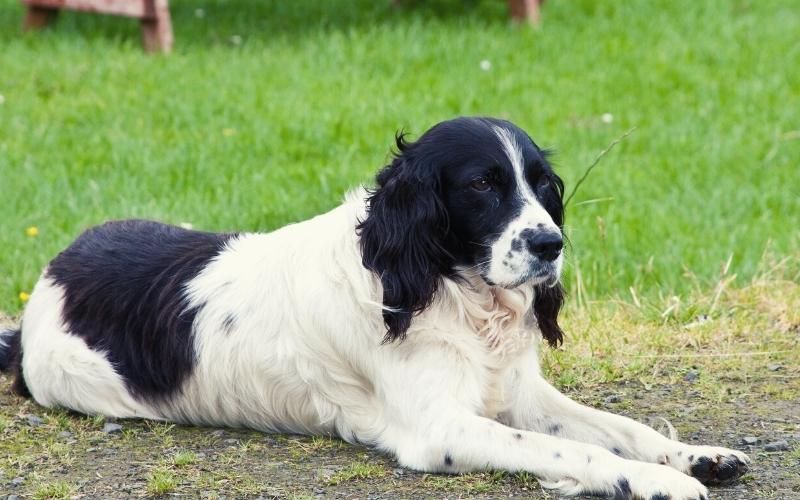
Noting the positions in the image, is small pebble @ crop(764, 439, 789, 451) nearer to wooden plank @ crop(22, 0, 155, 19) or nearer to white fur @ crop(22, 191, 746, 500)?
white fur @ crop(22, 191, 746, 500)

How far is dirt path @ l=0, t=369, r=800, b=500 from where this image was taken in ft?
13.0

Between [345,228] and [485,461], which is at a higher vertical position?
[345,228]

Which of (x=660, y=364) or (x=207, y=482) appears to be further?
(x=660, y=364)

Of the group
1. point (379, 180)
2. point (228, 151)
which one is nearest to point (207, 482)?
point (379, 180)

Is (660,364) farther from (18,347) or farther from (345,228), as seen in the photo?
(18,347)

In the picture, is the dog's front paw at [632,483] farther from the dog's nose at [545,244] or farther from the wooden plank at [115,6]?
the wooden plank at [115,6]

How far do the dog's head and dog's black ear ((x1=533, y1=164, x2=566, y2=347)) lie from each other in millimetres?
91

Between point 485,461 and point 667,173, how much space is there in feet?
16.4

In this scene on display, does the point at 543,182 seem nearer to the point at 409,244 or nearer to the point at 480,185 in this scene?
the point at 480,185

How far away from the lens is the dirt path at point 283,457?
3.96 m

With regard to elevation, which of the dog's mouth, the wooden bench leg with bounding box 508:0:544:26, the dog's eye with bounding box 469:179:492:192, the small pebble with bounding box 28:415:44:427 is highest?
the dog's eye with bounding box 469:179:492:192

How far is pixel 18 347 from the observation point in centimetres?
518

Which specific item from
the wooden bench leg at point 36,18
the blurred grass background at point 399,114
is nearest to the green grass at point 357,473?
the blurred grass background at point 399,114

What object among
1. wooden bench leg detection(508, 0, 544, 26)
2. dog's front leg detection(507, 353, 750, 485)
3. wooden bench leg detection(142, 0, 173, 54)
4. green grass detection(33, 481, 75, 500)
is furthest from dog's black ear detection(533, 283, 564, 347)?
wooden bench leg detection(508, 0, 544, 26)
